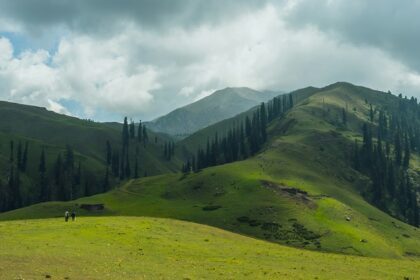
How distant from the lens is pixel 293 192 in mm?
138875

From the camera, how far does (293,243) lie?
99.1 metres

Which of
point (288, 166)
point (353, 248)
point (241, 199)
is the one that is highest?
point (288, 166)

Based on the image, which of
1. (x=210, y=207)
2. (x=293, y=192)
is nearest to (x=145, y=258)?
(x=210, y=207)

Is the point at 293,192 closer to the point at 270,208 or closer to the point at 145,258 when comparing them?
the point at 270,208

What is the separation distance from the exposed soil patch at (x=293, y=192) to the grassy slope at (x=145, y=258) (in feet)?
186

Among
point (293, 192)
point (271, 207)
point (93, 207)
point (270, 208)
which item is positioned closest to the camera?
point (270, 208)

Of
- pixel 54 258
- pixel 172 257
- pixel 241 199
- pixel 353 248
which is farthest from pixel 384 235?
pixel 54 258

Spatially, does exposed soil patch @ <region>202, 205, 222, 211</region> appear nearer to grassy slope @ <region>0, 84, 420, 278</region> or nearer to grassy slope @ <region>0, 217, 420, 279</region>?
grassy slope @ <region>0, 84, 420, 278</region>

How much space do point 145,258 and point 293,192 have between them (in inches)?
3671

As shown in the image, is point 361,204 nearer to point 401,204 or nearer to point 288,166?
point 288,166

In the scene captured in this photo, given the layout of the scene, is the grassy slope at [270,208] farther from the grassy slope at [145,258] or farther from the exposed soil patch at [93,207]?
the grassy slope at [145,258]

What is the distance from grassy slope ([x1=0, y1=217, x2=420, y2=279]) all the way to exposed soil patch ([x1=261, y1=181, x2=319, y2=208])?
56559 millimetres

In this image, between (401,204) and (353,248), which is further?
(401,204)

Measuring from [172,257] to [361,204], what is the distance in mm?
116307
